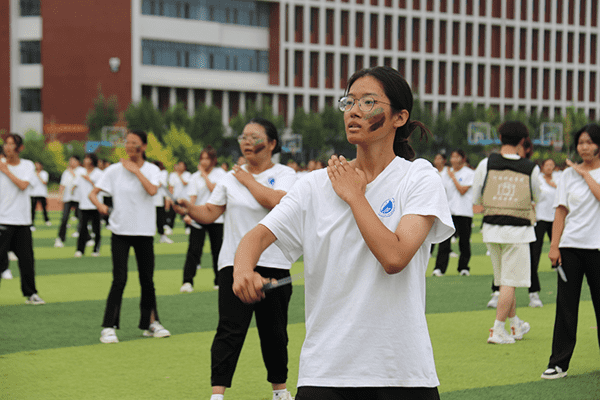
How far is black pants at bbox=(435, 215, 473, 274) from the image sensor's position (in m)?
13.1

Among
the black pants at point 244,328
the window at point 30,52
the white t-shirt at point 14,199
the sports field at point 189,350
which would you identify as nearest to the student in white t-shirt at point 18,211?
the white t-shirt at point 14,199

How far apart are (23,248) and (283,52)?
5229 centimetres

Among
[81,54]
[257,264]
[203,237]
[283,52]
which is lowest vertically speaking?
[203,237]

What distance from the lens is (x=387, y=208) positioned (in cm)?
289

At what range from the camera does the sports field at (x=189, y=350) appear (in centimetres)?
600

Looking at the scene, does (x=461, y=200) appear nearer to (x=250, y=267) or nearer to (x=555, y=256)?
(x=555, y=256)

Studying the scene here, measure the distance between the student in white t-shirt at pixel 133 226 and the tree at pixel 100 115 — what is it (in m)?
46.0

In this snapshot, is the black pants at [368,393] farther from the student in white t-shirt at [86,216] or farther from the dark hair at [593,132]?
the student in white t-shirt at [86,216]

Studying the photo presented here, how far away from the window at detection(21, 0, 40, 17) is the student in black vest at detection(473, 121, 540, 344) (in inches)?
2178

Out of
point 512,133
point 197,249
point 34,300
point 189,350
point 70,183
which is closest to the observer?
point 189,350

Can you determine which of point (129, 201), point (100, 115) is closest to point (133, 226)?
point (129, 201)

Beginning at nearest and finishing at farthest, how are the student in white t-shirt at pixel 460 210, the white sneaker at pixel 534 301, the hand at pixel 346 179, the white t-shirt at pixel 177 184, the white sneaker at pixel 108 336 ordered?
the hand at pixel 346 179 → the white sneaker at pixel 108 336 → the white sneaker at pixel 534 301 → the student in white t-shirt at pixel 460 210 → the white t-shirt at pixel 177 184

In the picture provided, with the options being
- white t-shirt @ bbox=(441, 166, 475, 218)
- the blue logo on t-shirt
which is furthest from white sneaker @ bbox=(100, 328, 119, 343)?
white t-shirt @ bbox=(441, 166, 475, 218)

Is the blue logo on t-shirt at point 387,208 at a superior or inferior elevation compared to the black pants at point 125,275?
superior
